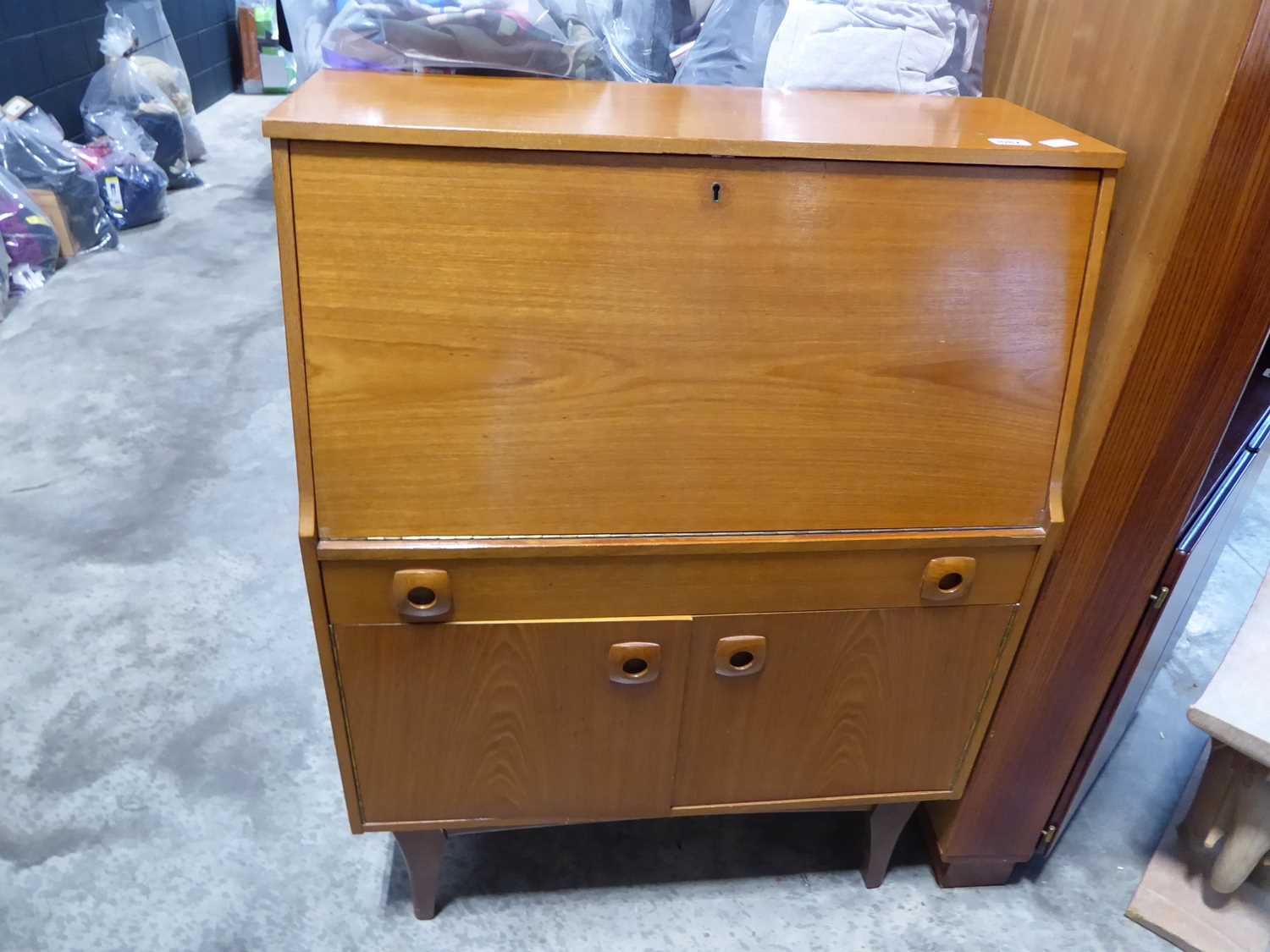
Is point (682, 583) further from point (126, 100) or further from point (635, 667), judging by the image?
point (126, 100)

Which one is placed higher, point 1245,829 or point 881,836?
point 1245,829

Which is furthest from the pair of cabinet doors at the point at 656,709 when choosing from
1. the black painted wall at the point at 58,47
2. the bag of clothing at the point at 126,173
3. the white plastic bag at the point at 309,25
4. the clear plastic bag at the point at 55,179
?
the black painted wall at the point at 58,47

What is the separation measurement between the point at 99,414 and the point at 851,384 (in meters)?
2.03

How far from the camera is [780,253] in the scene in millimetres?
831

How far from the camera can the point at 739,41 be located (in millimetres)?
1130

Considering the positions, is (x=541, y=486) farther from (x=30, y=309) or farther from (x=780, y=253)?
(x=30, y=309)

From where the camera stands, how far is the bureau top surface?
2.49 ft

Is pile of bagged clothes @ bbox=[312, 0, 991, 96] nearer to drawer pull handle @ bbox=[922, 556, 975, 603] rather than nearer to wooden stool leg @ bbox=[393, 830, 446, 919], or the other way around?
drawer pull handle @ bbox=[922, 556, 975, 603]

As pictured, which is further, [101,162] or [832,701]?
[101,162]

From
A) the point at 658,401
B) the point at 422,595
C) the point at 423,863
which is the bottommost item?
the point at 423,863

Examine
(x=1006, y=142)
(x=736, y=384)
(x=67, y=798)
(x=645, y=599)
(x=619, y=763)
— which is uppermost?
(x=1006, y=142)

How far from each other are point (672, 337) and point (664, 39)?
0.56m

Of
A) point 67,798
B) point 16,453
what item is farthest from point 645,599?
point 16,453

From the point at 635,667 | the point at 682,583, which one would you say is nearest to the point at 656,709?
the point at 635,667
